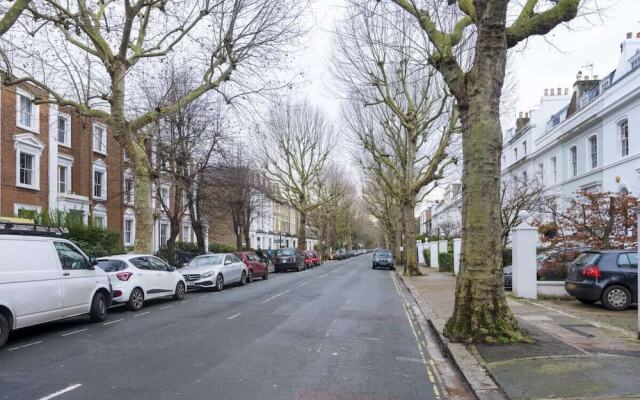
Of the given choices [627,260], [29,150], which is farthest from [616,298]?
[29,150]

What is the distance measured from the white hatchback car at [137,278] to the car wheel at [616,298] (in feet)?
38.6

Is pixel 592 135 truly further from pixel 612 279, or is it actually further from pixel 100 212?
pixel 100 212

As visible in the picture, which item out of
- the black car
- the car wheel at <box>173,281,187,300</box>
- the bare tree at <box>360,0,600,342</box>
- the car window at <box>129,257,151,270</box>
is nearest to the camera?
the bare tree at <box>360,0,600,342</box>

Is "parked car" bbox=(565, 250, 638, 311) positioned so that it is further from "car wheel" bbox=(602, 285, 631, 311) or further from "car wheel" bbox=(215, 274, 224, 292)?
"car wheel" bbox=(215, 274, 224, 292)

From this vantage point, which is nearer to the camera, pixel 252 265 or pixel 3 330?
pixel 3 330

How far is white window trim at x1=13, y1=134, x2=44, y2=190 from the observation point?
82.7ft

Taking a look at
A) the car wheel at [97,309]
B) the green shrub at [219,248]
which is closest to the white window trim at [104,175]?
the green shrub at [219,248]

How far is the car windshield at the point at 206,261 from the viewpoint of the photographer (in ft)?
68.0

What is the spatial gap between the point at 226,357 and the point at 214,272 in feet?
39.8

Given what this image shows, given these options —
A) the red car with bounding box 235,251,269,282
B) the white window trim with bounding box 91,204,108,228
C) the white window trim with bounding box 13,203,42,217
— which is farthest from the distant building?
the white window trim with bounding box 13,203,42,217

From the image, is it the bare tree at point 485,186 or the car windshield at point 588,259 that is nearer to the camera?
the bare tree at point 485,186

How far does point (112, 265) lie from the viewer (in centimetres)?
1412

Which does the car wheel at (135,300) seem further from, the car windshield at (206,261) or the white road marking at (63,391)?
the white road marking at (63,391)

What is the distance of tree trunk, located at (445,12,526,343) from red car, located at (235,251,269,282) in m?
16.4
